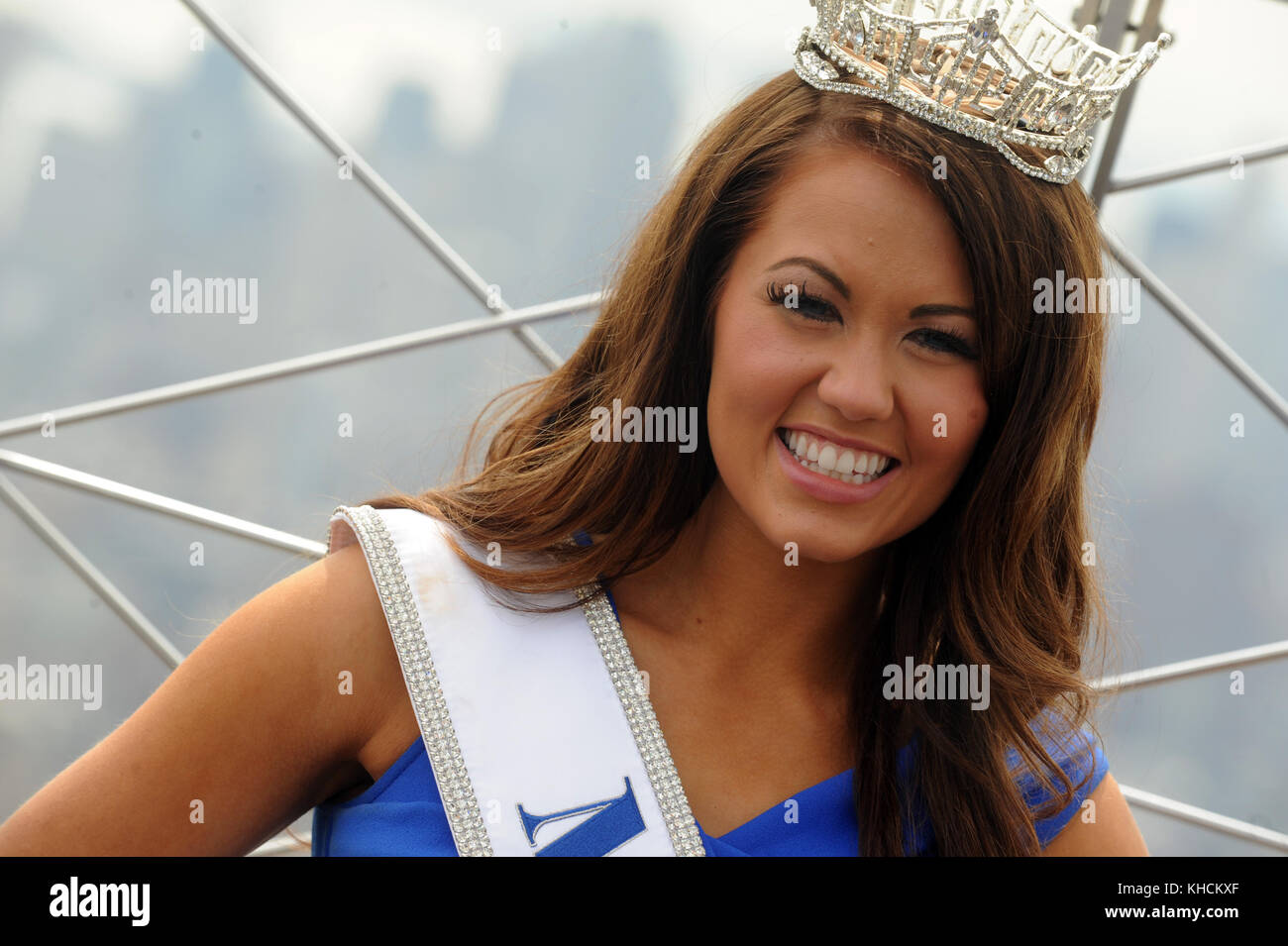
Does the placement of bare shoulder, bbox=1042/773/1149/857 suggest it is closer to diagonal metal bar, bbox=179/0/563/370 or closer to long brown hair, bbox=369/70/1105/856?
long brown hair, bbox=369/70/1105/856

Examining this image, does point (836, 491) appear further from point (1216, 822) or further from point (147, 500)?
point (1216, 822)

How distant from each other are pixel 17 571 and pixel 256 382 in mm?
817

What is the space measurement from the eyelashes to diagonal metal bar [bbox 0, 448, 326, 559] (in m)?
1.42

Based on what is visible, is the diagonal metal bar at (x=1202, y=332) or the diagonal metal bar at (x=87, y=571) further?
the diagonal metal bar at (x=87, y=571)

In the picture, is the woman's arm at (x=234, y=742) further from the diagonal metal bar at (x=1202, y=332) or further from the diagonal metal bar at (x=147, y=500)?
the diagonal metal bar at (x=1202, y=332)

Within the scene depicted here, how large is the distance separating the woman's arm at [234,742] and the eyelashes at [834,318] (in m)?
0.43

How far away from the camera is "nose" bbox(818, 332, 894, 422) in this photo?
42.6 inches

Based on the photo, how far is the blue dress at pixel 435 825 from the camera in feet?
3.70

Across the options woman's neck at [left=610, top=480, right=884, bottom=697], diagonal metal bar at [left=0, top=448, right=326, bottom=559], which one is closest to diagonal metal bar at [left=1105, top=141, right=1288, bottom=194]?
woman's neck at [left=610, top=480, right=884, bottom=697]

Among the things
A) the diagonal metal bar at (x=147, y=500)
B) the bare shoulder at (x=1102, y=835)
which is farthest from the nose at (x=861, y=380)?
the diagonal metal bar at (x=147, y=500)

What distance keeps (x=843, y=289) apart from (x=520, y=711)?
455 millimetres

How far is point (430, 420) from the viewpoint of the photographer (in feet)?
8.23

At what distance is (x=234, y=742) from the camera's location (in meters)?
1.08

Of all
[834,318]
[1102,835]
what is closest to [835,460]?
[834,318]
